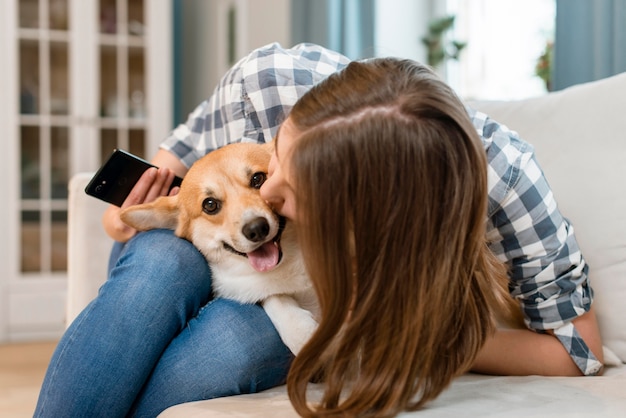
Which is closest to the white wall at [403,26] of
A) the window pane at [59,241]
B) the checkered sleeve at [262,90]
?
the checkered sleeve at [262,90]

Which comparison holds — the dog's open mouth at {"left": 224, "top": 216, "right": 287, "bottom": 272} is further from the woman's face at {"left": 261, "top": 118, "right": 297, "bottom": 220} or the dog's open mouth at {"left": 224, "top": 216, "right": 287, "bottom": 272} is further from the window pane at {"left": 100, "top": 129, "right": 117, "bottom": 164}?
the window pane at {"left": 100, "top": 129, "right": 117, "bottom": 164}

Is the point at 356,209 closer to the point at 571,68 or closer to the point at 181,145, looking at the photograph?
the point at 181,145

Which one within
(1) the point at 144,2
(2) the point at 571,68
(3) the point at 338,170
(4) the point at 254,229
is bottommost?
(4) the point at 254,229

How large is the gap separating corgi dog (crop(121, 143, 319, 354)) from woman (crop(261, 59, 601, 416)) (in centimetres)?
25

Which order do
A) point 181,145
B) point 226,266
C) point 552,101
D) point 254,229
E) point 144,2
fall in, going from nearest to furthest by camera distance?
1. point 254,229
2. point 226,266
3. point 552,101
4. point 181,145
5. point 144,2

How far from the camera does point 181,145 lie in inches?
63.2

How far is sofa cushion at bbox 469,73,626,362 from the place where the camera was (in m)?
1.26

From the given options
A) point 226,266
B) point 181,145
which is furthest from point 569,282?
point 181,145

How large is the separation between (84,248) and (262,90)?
2.29 feet

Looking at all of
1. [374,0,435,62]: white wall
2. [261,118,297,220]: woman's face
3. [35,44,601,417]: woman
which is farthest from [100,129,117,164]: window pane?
[261,118,297,220]: woman's face

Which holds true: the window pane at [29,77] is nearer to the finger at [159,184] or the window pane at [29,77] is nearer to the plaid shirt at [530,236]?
the finger at [159,184]

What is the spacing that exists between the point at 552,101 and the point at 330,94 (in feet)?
2.32

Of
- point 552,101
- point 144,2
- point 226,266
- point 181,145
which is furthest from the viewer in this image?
point 144,2

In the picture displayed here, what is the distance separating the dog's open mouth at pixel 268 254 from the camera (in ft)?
3.97
